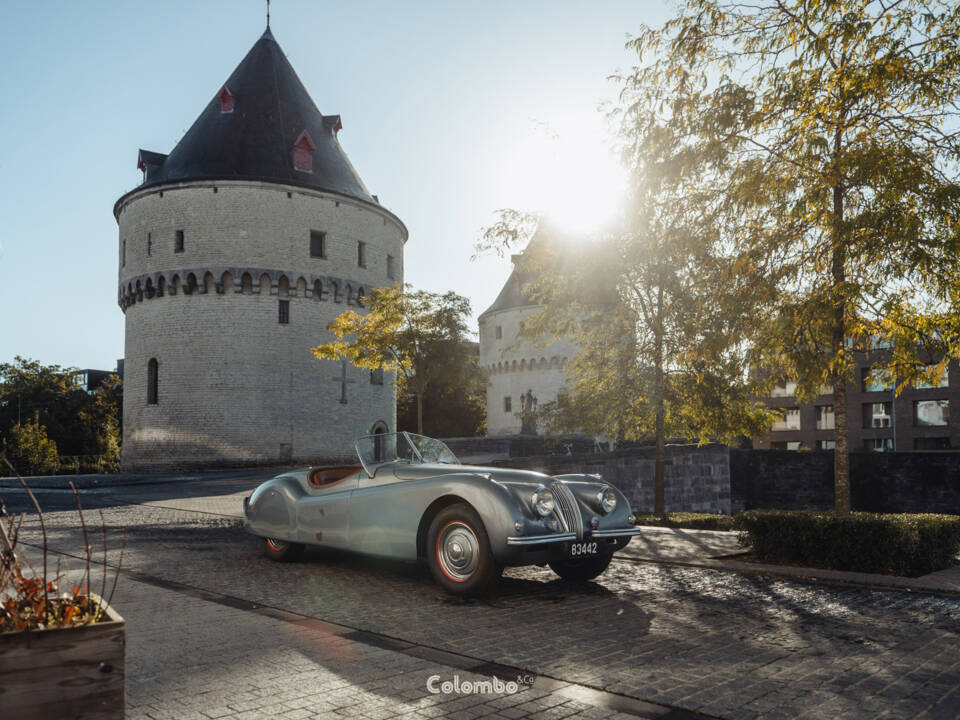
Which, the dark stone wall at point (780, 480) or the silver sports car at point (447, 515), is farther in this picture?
the dark stone wall at point (780, 480)

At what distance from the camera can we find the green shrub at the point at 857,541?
7.45m

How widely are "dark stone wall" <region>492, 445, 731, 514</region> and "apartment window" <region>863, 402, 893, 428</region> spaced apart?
3775 centimetres

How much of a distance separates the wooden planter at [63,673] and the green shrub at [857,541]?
23.3 feet

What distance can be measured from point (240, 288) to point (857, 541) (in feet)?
109

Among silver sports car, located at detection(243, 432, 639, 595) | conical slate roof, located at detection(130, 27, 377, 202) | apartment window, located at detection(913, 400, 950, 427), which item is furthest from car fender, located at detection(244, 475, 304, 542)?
apartment window, located at detection(913, 400, 950, 427)

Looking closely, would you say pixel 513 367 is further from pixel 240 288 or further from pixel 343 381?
pixel 240 288

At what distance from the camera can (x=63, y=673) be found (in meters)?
2.54

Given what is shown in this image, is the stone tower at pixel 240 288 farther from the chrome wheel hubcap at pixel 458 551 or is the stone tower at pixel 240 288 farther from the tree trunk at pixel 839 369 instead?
the chrome wheel hubcap at pixel 458 551

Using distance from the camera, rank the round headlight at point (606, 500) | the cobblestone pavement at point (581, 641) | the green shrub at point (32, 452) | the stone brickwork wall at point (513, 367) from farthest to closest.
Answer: the stone brickwork wall at point (513, 367), the green shrub at point (32, 452), the round headlight at point (606, 500), the cobblestone pavement at point (581, 641)

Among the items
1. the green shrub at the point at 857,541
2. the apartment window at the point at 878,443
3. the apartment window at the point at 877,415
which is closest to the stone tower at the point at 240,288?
the green shrub at the point at 857,541

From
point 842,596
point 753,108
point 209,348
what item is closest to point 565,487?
point 842,596

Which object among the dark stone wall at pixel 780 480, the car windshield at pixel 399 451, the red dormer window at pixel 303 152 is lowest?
the dark stone wall at pixel 780 480

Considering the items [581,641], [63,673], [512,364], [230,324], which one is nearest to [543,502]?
[581,641]

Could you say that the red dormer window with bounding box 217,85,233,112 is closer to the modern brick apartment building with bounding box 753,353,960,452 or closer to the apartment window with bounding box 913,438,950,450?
the modern brick apartment building with bounding box 753,353,960,452
